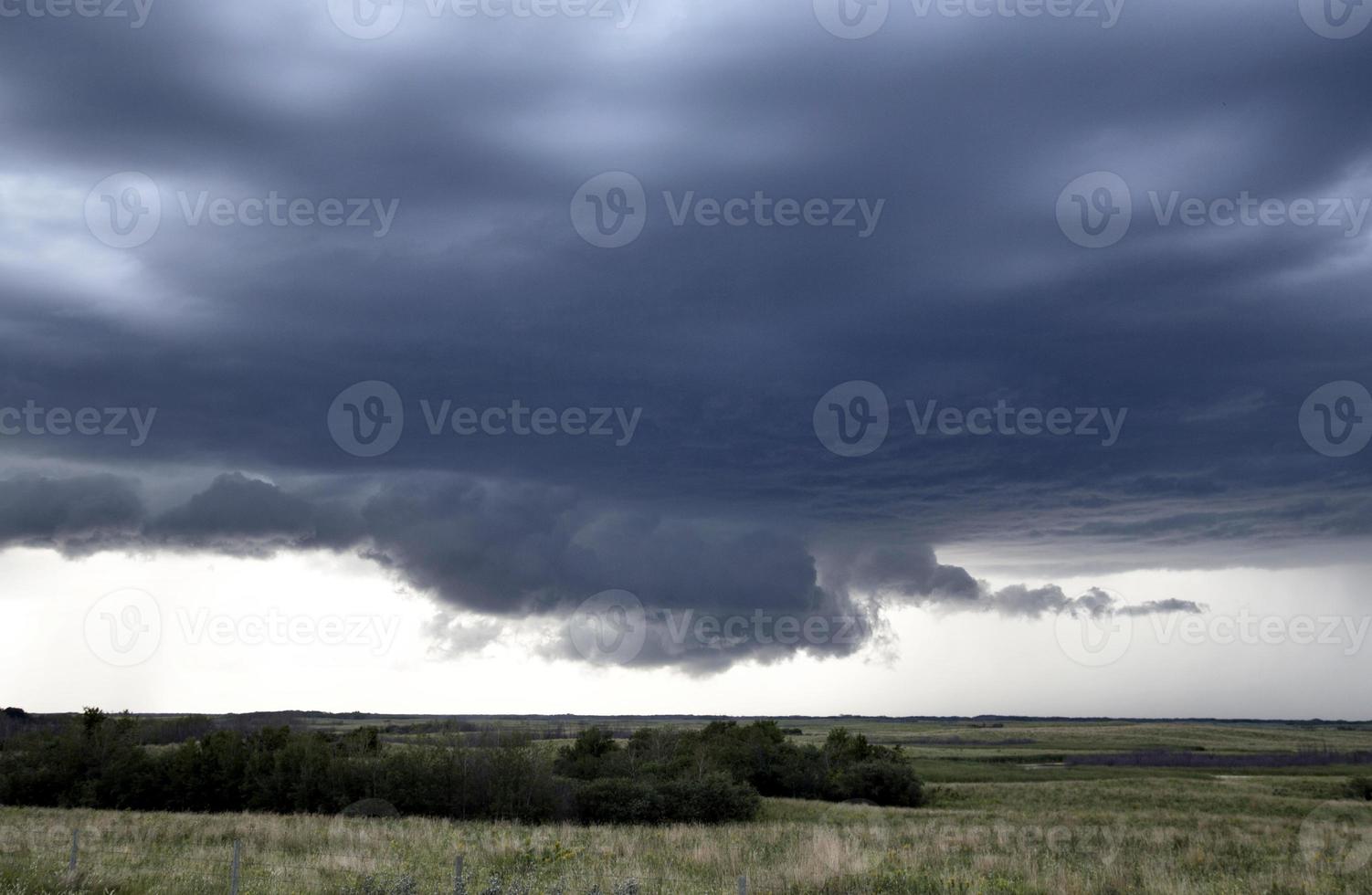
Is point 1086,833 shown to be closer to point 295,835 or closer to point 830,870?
point 830,870

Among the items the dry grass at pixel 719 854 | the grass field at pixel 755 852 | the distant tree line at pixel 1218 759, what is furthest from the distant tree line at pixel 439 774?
the distant tree line at pixel 1218 759

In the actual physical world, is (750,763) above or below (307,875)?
below

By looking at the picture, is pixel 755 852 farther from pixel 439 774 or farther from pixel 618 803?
pixel 439 774

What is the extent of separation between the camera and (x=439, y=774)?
1823 inches

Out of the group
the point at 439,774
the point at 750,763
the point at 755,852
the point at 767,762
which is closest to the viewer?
the point at 755,852

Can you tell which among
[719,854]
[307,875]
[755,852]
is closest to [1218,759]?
[755,852]

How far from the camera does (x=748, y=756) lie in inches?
2415

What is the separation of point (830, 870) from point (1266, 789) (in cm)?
5798

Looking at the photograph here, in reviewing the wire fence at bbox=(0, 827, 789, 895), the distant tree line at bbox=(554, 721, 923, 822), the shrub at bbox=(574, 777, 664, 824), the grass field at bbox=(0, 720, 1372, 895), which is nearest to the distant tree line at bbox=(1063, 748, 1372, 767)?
the grass field at bbox=(0, 720, 1372, 895)

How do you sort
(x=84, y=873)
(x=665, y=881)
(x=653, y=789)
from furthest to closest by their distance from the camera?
(x=653, y=789)
(x=665, y=881)
(x=84, y=873)

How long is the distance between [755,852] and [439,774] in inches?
832

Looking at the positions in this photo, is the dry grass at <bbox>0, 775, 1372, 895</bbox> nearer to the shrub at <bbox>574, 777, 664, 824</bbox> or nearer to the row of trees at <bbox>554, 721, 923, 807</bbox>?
the shrub at <bbox>574, 777, 664, 824</bbox>

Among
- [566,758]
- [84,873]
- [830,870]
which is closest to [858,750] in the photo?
[566,758]

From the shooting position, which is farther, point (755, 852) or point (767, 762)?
point (767, 762)
